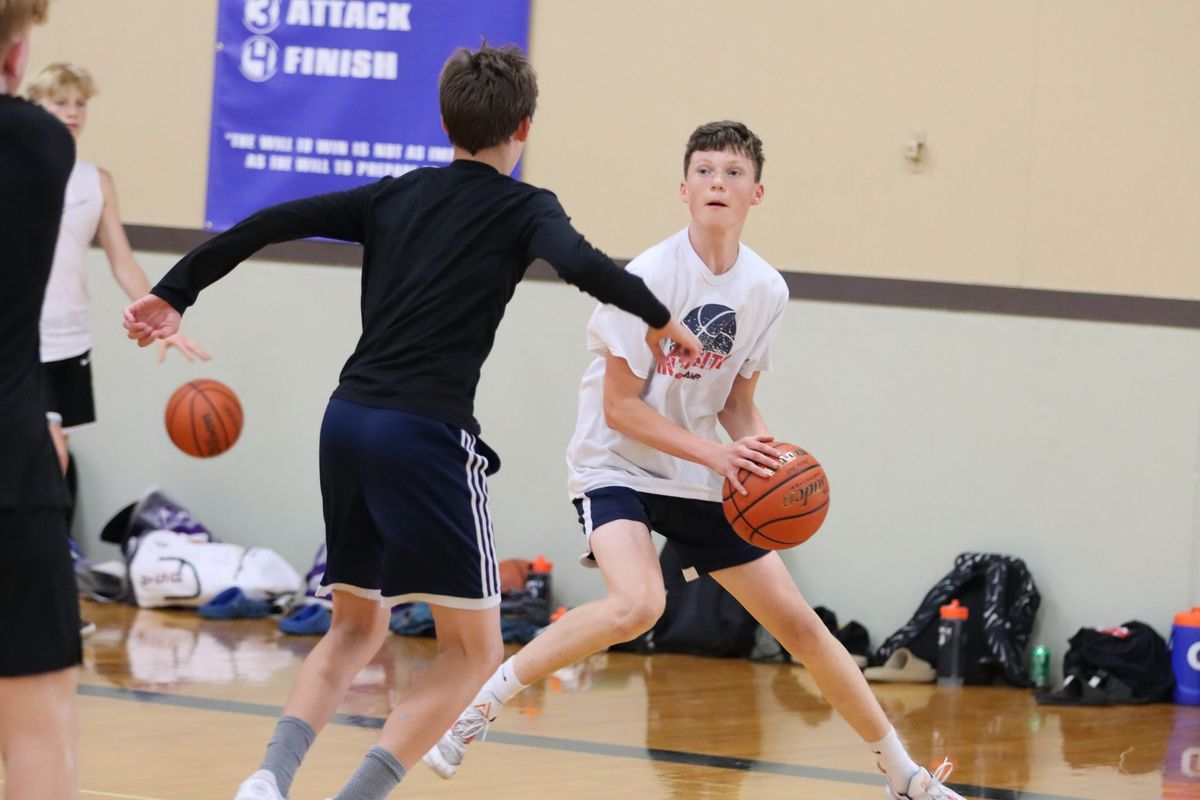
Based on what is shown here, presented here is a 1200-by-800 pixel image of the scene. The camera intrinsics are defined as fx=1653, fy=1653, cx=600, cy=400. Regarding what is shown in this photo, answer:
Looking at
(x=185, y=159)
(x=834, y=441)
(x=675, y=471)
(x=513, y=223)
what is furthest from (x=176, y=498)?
(x=513, y=223)

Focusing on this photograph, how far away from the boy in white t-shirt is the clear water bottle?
270cm

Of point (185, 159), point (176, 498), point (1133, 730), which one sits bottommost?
point (1133, 730)

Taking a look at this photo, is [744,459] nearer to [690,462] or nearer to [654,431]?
[654,431]

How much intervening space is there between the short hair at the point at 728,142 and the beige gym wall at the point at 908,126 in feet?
10.8

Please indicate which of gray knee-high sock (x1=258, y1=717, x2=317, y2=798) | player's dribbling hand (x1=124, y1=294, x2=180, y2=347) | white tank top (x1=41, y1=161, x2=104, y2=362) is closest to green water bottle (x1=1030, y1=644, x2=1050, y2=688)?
white tank top (x1=41, y1=161, x2=104, y2=362)

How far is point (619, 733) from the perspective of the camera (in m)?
5.62

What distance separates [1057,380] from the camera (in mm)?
7551

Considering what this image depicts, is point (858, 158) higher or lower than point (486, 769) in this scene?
higher

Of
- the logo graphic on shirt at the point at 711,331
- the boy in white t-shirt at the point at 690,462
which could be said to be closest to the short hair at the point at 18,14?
the boy in white t-shirt at the point at 690,462

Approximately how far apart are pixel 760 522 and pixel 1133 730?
118 inches

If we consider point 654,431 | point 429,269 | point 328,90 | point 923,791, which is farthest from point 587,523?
point 328,90

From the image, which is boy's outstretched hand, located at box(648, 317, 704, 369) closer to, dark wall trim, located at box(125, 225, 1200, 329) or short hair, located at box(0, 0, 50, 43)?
short hair, located at box(0, 0, 50, 43)

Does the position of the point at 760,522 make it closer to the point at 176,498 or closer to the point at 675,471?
the point at 675,471

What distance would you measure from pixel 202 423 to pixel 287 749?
4.27 meters
